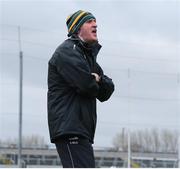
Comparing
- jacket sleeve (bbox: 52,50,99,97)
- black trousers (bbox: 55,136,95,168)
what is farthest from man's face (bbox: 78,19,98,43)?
black trousers (bbox: 55,136,95,168)

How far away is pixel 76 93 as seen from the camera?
3449 millimetres

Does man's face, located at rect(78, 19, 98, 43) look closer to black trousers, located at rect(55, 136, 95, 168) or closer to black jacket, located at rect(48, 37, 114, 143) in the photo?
black jacket, located at rect(48, 37, 114, 143)

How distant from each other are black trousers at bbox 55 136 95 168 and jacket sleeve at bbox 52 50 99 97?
272 mm

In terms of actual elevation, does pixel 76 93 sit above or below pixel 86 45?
below

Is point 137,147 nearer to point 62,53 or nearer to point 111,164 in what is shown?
point 111,164

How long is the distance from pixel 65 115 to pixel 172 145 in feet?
50.4

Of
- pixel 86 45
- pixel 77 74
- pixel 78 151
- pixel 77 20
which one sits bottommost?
pixel 78 151

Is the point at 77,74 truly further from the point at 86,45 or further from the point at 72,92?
the point at 86,45

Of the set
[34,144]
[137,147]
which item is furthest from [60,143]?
[137,147]

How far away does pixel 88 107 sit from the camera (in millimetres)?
3457

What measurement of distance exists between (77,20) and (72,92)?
431mm

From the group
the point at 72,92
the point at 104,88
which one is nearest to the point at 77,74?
the point at 72,92

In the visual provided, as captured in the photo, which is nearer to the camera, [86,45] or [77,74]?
[77,74]

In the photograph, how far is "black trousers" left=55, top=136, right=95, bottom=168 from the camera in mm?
3391
